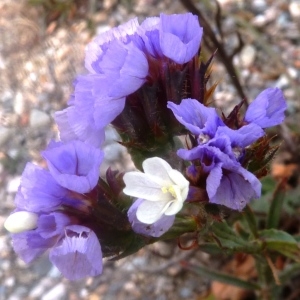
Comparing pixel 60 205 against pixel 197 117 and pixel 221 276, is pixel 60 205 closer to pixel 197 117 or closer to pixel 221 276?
pixel 197 117

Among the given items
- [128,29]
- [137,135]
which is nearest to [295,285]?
[137,135]

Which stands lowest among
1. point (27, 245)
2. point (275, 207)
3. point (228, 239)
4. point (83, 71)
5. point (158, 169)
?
point (83, 71)

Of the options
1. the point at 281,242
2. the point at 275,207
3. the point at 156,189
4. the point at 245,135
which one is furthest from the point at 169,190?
the point at 275,207

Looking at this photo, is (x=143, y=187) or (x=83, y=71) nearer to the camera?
(x=143, y=187)

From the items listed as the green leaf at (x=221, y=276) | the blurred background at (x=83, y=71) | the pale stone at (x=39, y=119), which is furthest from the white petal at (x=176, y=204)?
the pale stone at (x=39, y=119)

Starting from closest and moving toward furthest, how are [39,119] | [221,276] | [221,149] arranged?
1. [221,149]
2. [221,276]
3. [39,119]

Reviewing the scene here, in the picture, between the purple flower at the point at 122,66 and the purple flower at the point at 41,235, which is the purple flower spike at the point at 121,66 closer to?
the purple flower at the point at 122,66

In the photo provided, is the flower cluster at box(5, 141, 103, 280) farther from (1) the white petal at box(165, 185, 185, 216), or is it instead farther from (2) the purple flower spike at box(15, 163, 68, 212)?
(1) the white petal at box(165, 185, 185, 216)
